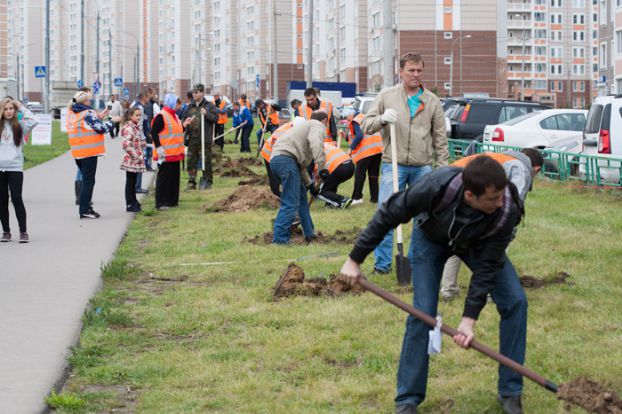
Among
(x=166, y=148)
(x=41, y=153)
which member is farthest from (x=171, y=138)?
(x=41, y=153)

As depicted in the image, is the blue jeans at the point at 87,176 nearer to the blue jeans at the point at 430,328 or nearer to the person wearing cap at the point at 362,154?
the person wearing cap at the point at 362,154

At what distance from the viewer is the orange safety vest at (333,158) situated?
17328mm

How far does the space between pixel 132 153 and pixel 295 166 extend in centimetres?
530

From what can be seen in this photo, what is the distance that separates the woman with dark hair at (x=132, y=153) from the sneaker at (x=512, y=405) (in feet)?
39.3

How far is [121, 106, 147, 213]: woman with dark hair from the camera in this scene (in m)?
17.4

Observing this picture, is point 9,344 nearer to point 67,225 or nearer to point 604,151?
point 67,225

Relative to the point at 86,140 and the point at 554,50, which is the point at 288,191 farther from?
the point at 554,50

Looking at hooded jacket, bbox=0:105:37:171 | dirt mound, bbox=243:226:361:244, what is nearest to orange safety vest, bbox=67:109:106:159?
hooded jacket, bbox=0:105:37:171

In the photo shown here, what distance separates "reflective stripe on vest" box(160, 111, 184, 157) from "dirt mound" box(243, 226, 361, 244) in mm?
4096

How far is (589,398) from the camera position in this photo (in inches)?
224

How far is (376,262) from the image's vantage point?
34.2ft

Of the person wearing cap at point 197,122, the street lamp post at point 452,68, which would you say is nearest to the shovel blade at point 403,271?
the person wearing cap at point 197,122

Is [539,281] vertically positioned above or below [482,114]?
below

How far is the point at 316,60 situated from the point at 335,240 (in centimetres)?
11072
